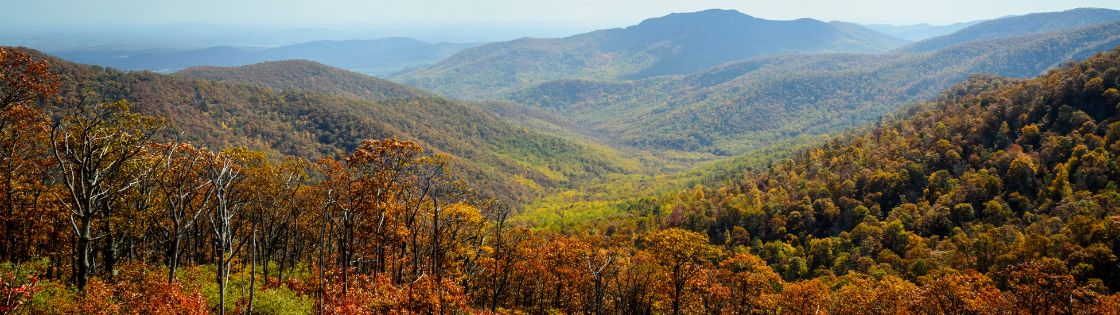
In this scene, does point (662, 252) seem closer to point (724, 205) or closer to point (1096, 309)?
point (1096, 309)

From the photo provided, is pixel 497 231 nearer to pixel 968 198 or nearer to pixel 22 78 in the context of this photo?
pixel 22 78

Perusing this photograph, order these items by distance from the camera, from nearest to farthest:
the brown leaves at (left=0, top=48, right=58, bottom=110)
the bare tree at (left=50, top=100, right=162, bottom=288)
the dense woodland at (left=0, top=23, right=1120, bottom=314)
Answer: the brown leaves at (left=0, top=48, right=58, bottom=110), the bare tree at (left=50, top=100, right=162, bottom=288), the dense woodland at (left=0, top=23, right=1120, bottom=314)

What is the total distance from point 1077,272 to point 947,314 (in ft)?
88.7

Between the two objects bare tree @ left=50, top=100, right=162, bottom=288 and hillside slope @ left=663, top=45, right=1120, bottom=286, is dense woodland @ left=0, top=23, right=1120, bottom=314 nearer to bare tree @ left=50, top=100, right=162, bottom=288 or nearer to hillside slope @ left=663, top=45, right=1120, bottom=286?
bare tree @ left=50, top=100, right=162, bottom=288

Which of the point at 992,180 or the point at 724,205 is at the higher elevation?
the point at 992,180

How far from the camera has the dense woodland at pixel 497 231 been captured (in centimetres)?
2436

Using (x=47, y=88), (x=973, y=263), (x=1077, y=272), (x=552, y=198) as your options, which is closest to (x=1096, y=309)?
(x=1077, y=272)

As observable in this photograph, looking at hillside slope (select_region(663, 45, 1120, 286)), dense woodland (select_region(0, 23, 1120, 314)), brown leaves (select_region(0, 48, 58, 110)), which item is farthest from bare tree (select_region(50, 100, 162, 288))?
hillside slope (select_region(663, 45, 1120, 286))

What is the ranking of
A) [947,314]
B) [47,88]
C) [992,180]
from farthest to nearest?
[992,180], [947,314], [47,88]

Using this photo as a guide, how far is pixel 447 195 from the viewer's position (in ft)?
103

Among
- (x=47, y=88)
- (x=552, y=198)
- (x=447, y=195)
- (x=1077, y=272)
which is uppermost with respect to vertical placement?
(x=47, y=88)

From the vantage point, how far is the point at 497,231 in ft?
126

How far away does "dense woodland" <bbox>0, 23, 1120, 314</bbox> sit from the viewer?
24.4 m

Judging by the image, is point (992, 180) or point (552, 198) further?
point (552, 198)
